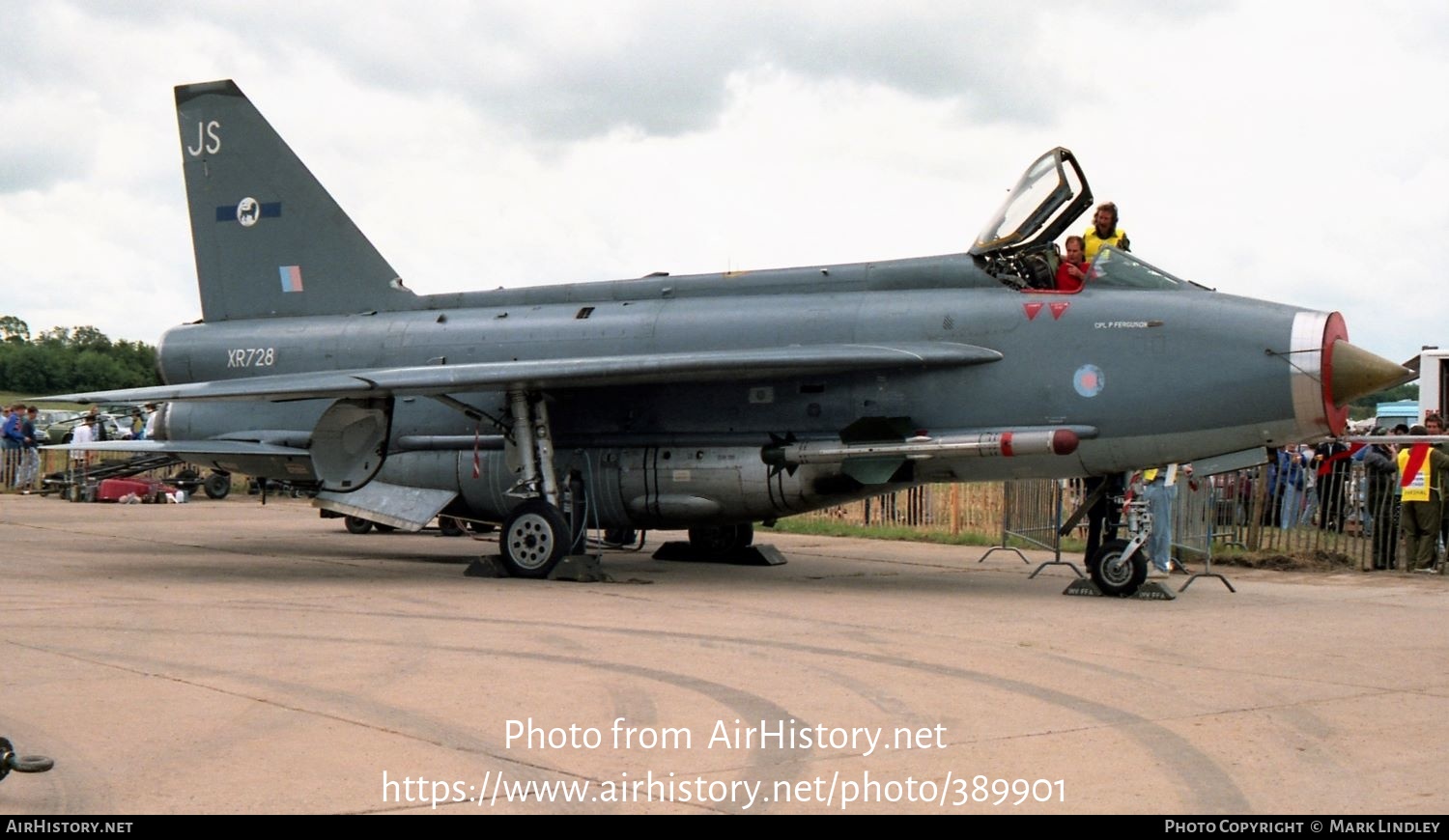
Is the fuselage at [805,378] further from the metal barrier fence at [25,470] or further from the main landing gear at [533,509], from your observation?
the metal barrier fence at [25,470]

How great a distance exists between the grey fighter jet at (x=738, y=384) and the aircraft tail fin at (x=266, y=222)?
0.16 ft

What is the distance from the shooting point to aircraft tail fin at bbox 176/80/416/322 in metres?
15.6

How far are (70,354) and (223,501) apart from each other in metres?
39.5

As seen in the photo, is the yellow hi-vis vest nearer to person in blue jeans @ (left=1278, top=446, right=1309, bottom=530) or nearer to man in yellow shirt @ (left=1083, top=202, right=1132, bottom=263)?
person in blue jeans @ (left=1278, top=446, right=1309, bottom=530)

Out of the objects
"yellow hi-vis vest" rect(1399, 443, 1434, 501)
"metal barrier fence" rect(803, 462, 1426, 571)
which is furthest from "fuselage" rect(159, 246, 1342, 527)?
"yellow hi-vis vest" rect(1399, 443, 1434, 501)

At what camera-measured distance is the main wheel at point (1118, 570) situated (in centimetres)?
1152

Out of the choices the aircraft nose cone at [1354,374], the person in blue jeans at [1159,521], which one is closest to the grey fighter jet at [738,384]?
the aircraft nose cone at [1354,374]

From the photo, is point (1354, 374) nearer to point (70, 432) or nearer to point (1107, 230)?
point (1107, 230)

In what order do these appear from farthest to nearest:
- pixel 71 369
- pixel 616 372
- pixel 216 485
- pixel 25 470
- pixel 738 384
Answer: pixel 71 369, pixel 25 470, pixel 216 485, pixel 738 384, pixel 616 372

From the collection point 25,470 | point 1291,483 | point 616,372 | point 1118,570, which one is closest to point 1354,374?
point 1118,570

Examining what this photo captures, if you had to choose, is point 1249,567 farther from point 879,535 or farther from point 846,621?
point 846,621

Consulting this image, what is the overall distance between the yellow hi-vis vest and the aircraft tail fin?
1101cm

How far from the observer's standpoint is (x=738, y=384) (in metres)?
12.6

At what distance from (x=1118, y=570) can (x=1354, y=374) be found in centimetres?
238
